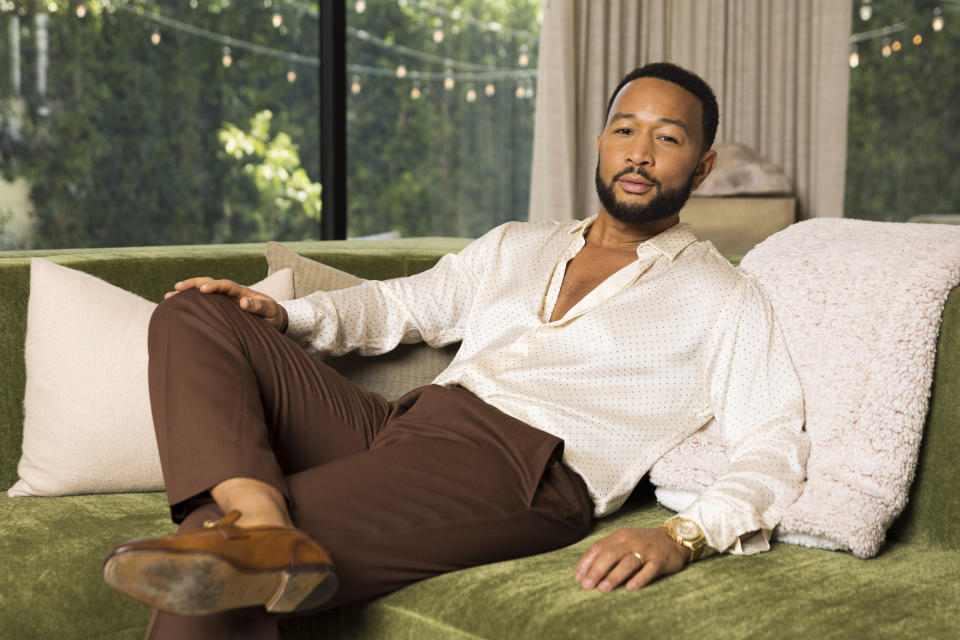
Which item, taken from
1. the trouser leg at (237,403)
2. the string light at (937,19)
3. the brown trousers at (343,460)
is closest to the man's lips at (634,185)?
the brown trousers at (343,460)

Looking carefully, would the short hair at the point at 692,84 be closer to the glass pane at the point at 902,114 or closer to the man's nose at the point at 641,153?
the man's nose at the point at 641,153

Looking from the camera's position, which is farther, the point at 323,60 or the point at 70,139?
the point at 323,60

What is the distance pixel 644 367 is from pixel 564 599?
482 millimetres

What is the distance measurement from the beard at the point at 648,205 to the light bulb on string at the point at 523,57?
11.2 ft

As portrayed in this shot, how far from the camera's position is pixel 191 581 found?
43.5 inches

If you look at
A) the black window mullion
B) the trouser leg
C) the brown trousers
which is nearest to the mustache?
the brown trousers

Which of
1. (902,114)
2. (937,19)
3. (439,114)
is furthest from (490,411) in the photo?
(937,19)

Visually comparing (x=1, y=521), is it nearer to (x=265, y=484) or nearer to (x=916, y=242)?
(x=265, y=484)

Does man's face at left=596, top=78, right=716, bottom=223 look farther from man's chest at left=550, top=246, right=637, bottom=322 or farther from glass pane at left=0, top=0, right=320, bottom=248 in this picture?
glass pane at left=0, top=0, right=320, bottom=248

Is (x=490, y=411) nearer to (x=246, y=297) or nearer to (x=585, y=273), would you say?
(x=585, y=273)

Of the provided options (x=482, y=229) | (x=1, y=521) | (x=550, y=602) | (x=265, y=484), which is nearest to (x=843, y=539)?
(x=550, y=602)

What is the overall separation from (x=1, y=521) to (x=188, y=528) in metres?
0.49

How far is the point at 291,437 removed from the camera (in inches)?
64.9

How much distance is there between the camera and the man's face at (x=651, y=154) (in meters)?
1.82
